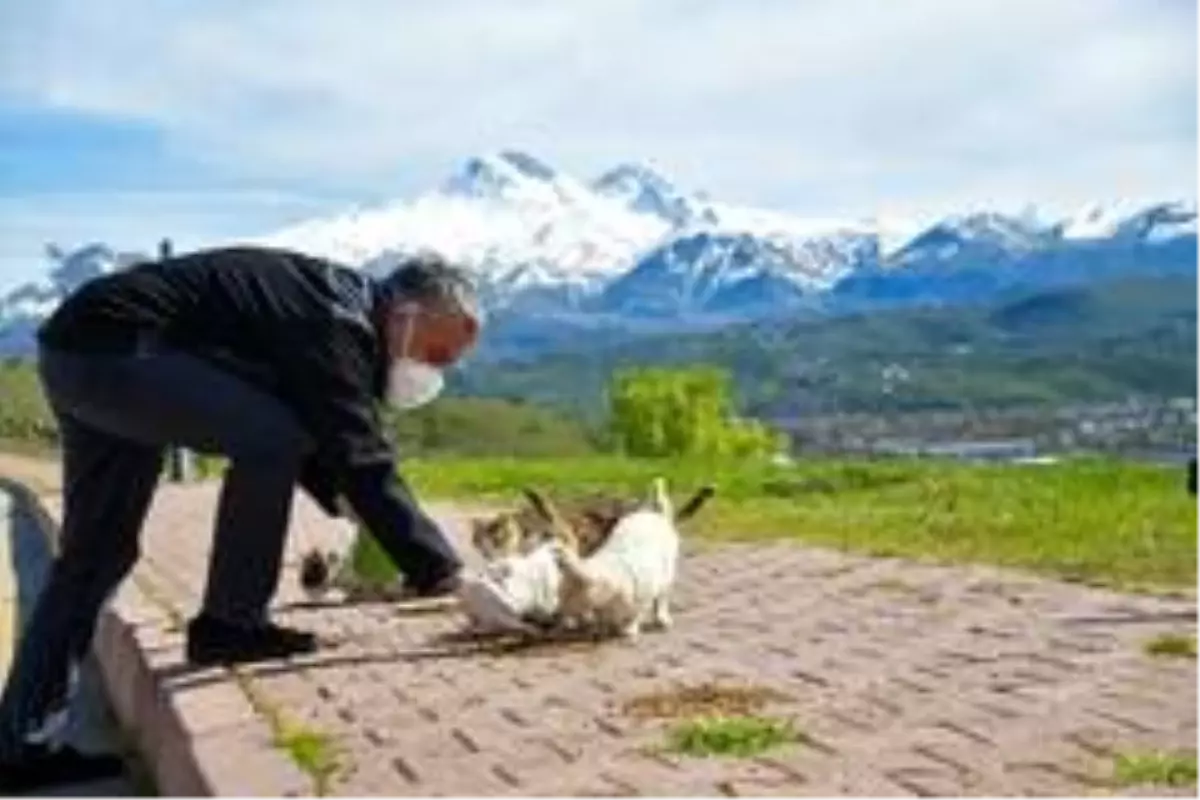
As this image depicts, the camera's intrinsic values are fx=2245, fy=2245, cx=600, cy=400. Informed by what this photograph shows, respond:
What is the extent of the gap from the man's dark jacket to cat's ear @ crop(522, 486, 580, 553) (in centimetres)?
149

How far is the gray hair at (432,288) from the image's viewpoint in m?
7.13

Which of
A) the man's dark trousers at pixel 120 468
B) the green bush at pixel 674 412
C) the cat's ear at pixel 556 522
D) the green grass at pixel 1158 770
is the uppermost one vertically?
the man's dark trousers at pixel 120 468

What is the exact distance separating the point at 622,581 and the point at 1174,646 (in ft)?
6.51

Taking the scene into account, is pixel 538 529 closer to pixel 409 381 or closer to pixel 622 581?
pixel 622 581

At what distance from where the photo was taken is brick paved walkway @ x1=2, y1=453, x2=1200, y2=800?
525 cm

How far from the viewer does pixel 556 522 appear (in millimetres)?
8859

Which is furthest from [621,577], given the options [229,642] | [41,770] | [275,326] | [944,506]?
[944,506]

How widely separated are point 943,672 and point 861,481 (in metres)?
14.3

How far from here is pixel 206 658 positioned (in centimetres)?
755

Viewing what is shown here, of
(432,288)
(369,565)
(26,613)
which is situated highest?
(432,288)

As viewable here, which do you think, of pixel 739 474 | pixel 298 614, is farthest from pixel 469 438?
pixel 298 614

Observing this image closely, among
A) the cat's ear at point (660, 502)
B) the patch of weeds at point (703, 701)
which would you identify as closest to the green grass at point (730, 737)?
the patch of weeds at point (703, 701)

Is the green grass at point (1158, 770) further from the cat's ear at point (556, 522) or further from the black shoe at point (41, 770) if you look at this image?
the cat's ear at point (556, 522)

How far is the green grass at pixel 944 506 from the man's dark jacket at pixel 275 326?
3.98 meters
